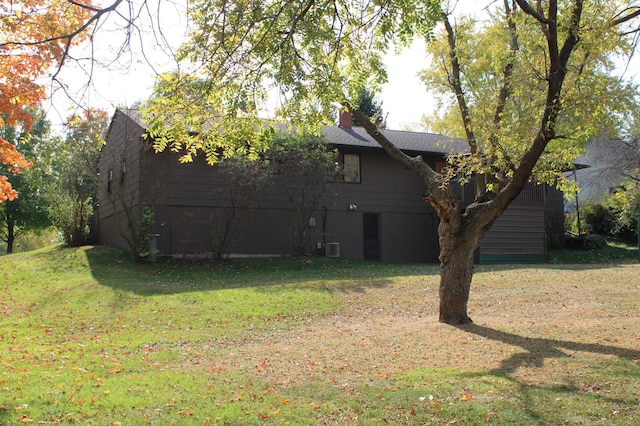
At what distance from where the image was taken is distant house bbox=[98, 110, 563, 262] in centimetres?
1978

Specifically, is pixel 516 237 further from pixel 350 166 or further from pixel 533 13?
pixel 533 13

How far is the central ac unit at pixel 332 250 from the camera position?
21.7 metres

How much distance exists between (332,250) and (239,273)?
193 inches

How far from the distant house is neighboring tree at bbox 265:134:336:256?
0.66 m

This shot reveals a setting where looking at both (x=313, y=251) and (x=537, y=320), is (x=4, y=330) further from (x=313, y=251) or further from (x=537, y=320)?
(x=313, y=251)

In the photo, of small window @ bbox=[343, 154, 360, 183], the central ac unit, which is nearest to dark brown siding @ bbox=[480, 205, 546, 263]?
small window @ bbox=[343, 154, 360, 183]

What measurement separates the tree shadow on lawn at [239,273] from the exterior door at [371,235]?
2.21 m

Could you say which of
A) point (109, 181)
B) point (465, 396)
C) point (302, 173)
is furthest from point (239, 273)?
point (465, 396)

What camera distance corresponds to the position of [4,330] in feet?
35.0

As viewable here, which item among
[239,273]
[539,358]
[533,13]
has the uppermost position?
[533,13]

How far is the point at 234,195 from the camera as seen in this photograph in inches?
766

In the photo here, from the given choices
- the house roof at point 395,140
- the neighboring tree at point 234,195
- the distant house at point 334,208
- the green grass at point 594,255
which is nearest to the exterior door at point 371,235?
the distant house at point 334,208

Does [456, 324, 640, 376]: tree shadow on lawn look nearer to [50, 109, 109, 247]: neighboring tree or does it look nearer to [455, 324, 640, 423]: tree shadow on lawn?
[455, 324, 640, 423]: tree shadow on lawn

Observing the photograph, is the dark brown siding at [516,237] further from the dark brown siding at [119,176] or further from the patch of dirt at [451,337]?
the dark brown siding at [119,176]
